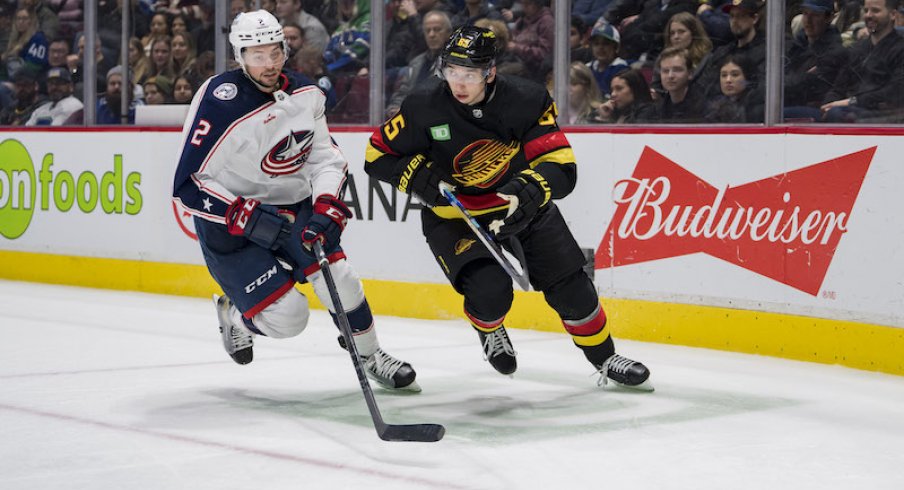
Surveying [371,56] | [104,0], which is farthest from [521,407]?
[104,0]

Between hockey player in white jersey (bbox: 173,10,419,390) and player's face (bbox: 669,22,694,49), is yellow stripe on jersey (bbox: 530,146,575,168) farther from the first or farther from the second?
player's face (bbox: 669,22,694,49)

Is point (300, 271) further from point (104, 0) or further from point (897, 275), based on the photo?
point (104, 0)

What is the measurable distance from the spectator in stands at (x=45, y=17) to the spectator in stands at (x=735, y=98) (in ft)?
15.1

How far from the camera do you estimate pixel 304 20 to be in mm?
7434

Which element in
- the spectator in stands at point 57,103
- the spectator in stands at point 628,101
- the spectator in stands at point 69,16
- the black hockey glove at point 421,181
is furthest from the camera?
the spectator in stands at point 57,103

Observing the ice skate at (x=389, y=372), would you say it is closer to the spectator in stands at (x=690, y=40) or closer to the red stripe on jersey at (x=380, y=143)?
the red stripe on jersey at (x=380, y=143)

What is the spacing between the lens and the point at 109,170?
7.58m

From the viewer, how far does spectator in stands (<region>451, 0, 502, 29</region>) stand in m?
6.61

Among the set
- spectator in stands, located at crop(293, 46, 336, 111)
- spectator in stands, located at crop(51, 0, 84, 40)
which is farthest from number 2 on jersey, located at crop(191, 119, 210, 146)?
spectator in stands, located at crop(51, 0, 84, 40)

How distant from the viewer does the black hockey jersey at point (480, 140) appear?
4016 mm

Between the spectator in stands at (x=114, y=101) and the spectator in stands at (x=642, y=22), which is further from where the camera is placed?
the spectator in stands at (x=114, y=101)

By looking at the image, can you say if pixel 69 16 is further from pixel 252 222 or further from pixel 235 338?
pixel 252 222

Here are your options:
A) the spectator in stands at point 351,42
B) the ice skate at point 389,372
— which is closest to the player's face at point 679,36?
the spectator in stands at point 351,42

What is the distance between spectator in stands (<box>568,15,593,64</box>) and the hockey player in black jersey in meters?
2.11
